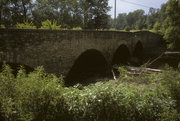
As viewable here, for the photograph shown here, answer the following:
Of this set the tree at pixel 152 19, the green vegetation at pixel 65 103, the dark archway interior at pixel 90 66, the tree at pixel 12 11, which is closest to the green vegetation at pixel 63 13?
the tree at pixel 12 11

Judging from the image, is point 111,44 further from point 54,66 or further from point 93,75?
point 54,66

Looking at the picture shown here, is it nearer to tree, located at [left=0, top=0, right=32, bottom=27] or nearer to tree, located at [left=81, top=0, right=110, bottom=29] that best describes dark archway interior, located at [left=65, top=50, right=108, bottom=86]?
tree, located at [left=0, top=0, right=32, bottom=27]

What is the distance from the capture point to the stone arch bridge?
20.6 ft

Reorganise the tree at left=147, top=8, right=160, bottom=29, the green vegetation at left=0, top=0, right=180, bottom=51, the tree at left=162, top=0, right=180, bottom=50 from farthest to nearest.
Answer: the tree at left=147, top=8, right=160, bottom=29, the green vegetation at left=0, top=0, right=180, bottom=51, the tree at left=162, top=0, right=180, bottom=50

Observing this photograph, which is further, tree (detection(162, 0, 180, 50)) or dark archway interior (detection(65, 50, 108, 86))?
tree (detection(162, 0, 180, 50))

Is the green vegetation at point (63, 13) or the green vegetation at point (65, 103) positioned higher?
the green vegetation at point (63, 13)

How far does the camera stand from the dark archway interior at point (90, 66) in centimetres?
1184

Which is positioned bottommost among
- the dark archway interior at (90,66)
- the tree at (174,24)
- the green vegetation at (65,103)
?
the dark archway interior at (90,66)

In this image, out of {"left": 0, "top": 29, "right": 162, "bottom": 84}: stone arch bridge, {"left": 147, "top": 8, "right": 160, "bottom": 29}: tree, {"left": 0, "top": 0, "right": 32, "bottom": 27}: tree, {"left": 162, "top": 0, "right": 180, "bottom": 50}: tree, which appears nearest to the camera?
{"left": 0, "top": 29, "right": 162, "bottom": 84}: stone arch bridge

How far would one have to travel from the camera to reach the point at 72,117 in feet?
11.2

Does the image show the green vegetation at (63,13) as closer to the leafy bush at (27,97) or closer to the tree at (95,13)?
the tree at (95,13)

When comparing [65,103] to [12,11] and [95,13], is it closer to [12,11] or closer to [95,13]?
[12,11]

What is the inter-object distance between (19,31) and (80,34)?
12.6 feet

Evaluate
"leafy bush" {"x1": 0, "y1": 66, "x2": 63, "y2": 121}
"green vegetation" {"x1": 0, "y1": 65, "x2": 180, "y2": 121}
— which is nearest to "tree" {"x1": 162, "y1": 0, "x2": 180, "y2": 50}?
"green vegetation" {"x1": 0, "y1": 65, "x2": 180, "y2": 121}
